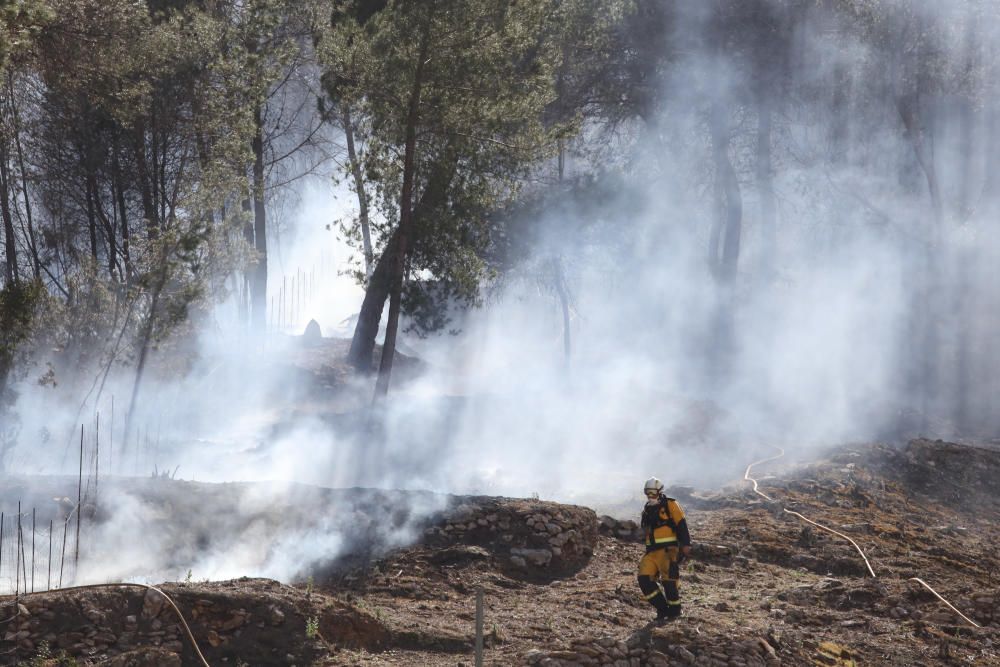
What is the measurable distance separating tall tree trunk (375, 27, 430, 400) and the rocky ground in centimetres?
667

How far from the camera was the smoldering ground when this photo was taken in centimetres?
2175

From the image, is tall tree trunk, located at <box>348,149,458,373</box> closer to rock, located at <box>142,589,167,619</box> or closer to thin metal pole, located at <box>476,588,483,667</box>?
rock, located at <box>142,589,167,619</box>

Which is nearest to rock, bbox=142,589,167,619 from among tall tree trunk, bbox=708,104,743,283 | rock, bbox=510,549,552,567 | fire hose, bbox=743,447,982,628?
rock, bbox=510,549,552,567

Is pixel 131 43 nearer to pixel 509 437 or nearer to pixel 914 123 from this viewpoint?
pixel 509 437

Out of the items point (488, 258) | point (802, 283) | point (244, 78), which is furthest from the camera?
point (802, 283)

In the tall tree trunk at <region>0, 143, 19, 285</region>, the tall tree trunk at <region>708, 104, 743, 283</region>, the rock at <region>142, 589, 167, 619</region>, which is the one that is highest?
the tall tree trunk at <region>708, 104, 743, 283</region>

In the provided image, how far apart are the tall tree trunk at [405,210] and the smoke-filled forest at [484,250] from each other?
0.22 feet

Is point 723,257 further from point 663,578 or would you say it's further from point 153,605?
point 153,605

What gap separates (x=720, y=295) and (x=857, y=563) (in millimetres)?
17680

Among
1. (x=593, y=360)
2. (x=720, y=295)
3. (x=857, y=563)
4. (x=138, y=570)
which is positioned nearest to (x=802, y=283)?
(x=720, y=295)

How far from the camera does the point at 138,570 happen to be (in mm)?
10797

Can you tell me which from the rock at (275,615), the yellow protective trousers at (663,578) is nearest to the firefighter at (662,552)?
the yellow protective trousers at (663,578)

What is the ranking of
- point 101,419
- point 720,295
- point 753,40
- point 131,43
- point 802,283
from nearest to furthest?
point 131,43
point 101,419
point 753,40
point 720,295
point 802,283

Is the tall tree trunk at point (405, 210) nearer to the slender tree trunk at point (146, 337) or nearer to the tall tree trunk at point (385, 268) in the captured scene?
the tall tree trunk at point (385, 268)
